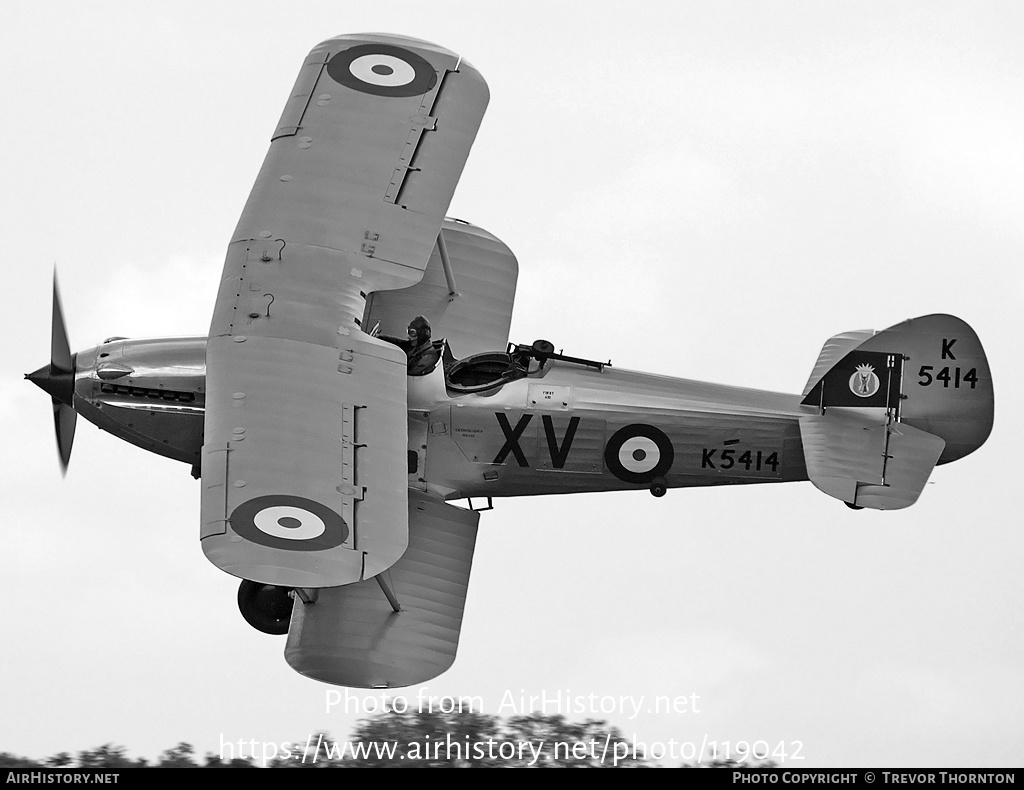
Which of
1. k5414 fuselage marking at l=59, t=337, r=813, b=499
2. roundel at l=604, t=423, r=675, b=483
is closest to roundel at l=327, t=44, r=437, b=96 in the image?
k5414 fuselage marking at l=59, t=337, r=813, b=499

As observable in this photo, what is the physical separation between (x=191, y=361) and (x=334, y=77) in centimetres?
312

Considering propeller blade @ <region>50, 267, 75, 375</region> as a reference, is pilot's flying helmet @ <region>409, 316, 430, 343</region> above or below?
above

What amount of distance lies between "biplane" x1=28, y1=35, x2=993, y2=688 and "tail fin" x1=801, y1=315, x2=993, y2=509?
0.02 meters

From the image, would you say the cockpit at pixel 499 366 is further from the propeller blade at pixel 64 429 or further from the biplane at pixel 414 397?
the propeller blade at pixel 64 429

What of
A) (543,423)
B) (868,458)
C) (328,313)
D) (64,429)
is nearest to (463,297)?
(543,423)

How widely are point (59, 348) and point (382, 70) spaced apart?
13.0 feet

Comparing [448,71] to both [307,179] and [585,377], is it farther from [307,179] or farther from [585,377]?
[585,377]

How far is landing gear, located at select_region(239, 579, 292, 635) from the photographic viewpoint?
17.3 m

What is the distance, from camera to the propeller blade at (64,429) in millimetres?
17172

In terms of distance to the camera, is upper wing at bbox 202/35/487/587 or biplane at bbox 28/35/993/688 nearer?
upper wing at bbox 202/35/487/587

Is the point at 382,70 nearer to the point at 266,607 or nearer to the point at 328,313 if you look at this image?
the point at 328,313

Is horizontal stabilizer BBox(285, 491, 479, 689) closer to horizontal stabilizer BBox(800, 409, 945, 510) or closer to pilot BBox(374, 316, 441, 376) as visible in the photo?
pilot BBox(374, 316, 441, 376)

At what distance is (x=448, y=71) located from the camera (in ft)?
59.4

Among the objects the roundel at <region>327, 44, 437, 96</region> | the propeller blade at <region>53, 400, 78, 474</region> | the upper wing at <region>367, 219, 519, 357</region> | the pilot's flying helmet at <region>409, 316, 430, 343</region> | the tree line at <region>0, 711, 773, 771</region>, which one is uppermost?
the roundel at <region>327, 44, 437, 96</region>
